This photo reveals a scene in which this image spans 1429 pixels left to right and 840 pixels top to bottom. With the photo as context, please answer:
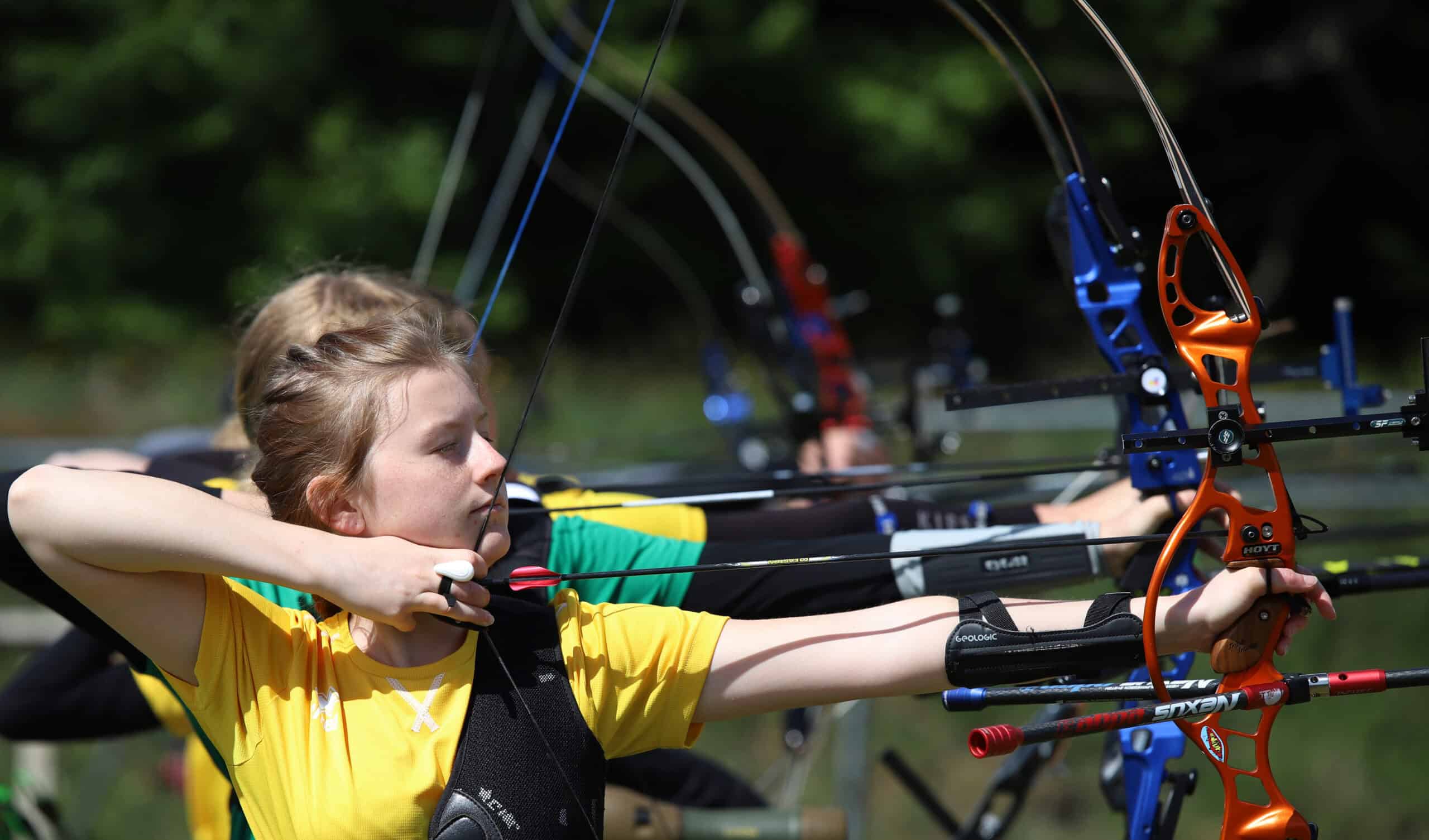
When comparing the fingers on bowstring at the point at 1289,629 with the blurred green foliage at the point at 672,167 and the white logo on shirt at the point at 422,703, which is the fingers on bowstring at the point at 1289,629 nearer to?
the white logo on shirt at the point at 422,703

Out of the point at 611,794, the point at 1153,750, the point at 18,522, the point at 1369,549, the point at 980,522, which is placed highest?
the point at 18,522

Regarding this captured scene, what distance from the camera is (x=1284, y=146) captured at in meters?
8.59

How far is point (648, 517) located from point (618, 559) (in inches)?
5.0

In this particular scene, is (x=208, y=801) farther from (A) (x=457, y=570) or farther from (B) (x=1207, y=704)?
(B) (x=1207, y=704)

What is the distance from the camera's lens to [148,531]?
1072 millimetres

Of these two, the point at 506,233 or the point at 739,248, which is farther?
the point at 506,233

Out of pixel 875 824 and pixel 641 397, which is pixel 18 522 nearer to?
pixel 875 824

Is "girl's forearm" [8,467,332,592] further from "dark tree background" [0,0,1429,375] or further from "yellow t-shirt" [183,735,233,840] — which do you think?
"dark tree background" [0,0,1429,375]

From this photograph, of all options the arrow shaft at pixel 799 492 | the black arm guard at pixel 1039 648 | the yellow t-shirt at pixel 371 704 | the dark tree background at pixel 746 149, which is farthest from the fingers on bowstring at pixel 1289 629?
the dark tree background at pixel 746 149

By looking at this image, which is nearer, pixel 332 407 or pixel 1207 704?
pixel 1207 704

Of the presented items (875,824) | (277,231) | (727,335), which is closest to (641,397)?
(727,335)

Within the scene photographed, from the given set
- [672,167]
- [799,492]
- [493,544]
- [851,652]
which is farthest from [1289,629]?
[672,167]

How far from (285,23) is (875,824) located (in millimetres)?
6704

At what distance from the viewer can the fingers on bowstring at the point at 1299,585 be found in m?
1.05
